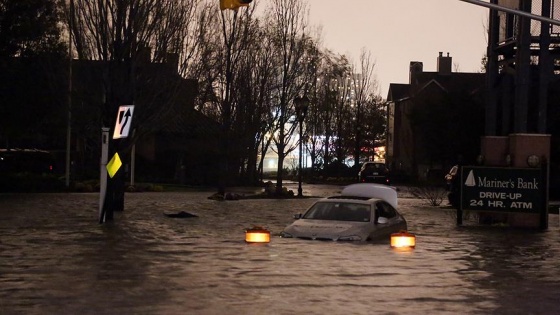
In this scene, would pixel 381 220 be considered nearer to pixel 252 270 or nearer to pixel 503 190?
pixel 252 270

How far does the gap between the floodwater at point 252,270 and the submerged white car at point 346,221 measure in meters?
0.35

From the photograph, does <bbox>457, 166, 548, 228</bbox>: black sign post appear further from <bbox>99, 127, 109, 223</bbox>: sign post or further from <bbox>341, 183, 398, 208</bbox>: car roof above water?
<bbox>99, 127, 109, 223</bbox>: sign post

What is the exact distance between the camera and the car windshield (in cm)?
2216

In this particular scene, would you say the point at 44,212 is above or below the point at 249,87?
below

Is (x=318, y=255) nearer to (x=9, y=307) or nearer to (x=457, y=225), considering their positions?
(x=9, y=307)

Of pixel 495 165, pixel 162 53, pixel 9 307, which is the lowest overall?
pixel 9 307

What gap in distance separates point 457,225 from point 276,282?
1504 cm

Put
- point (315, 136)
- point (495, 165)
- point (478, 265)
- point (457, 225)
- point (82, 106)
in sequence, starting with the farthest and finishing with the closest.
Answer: point (315, 136), point (82, 106), point (495, 165), point (457, 225), point (478, 265)

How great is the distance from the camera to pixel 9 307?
12445mm

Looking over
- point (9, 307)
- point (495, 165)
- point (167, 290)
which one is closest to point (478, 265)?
point (167, 290)

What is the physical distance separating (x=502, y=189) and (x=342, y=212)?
7.99 meters

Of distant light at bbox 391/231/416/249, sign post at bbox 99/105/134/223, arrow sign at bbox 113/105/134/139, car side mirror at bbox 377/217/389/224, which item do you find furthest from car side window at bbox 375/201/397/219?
arrow sign at bbox 113/105/134/139

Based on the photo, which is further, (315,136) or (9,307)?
(315,136)

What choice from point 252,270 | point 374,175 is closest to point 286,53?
point 374,175
